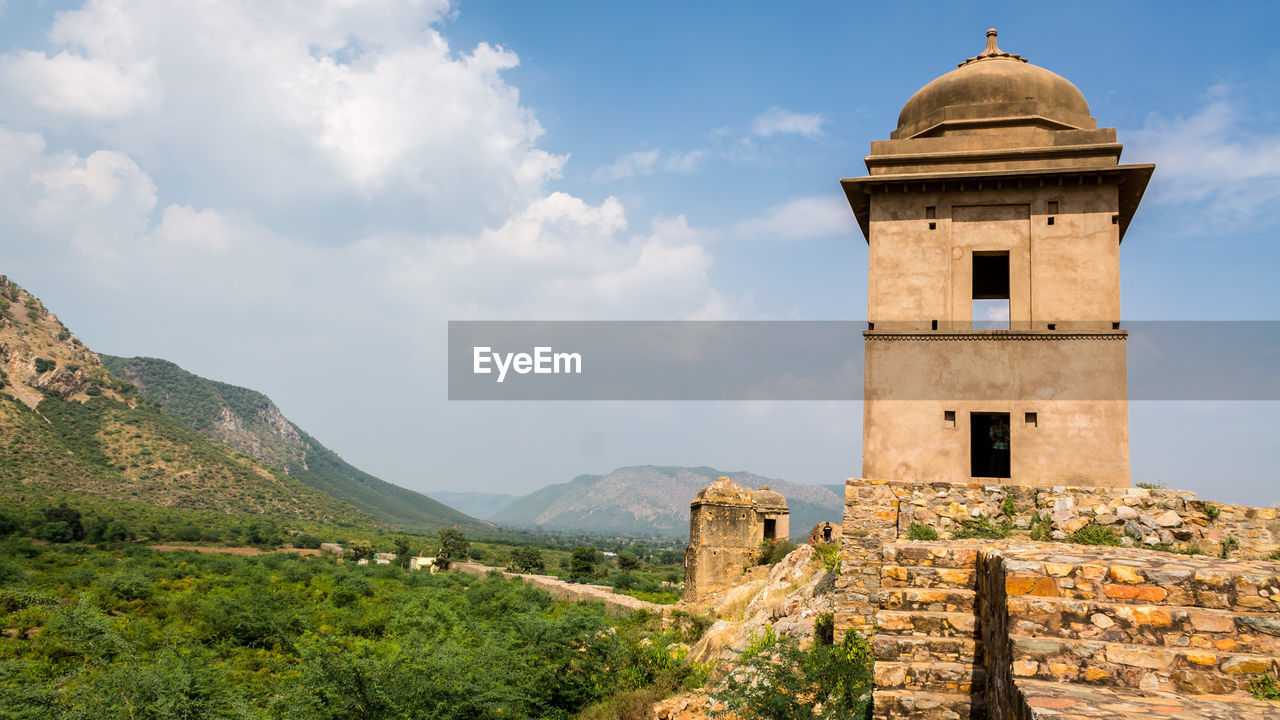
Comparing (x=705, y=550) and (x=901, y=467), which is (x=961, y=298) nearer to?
(x=901, y=467)

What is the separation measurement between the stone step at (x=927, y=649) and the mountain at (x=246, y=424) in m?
148

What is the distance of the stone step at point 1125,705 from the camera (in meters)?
4.39

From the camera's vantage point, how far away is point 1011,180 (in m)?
13.5

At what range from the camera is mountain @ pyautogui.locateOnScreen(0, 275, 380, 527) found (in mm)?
69312

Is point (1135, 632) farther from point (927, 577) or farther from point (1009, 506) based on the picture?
point (1009, 506)

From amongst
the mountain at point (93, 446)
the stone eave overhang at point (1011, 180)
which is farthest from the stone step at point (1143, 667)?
the mountain at point (93, 446)

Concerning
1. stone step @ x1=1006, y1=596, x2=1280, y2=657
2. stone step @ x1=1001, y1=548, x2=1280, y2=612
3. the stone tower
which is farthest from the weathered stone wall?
stone step @ x1=1006, y1=596, x2=1280, y2=657

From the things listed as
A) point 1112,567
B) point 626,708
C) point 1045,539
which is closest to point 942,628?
point 1112,567

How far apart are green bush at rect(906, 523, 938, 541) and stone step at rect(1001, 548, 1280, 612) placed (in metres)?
4.59

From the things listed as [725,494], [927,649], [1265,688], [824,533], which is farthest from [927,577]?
[725,494]

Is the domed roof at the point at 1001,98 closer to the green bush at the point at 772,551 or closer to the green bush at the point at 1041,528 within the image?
the green bush at the point at 1041,528

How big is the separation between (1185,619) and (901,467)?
760 centimetres

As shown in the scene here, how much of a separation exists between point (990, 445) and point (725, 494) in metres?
13.4

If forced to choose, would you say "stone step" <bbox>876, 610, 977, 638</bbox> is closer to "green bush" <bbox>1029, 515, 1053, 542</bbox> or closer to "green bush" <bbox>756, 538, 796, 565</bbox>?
"green bush" <bbox>1029, 515, 1053, 542</bbox>
